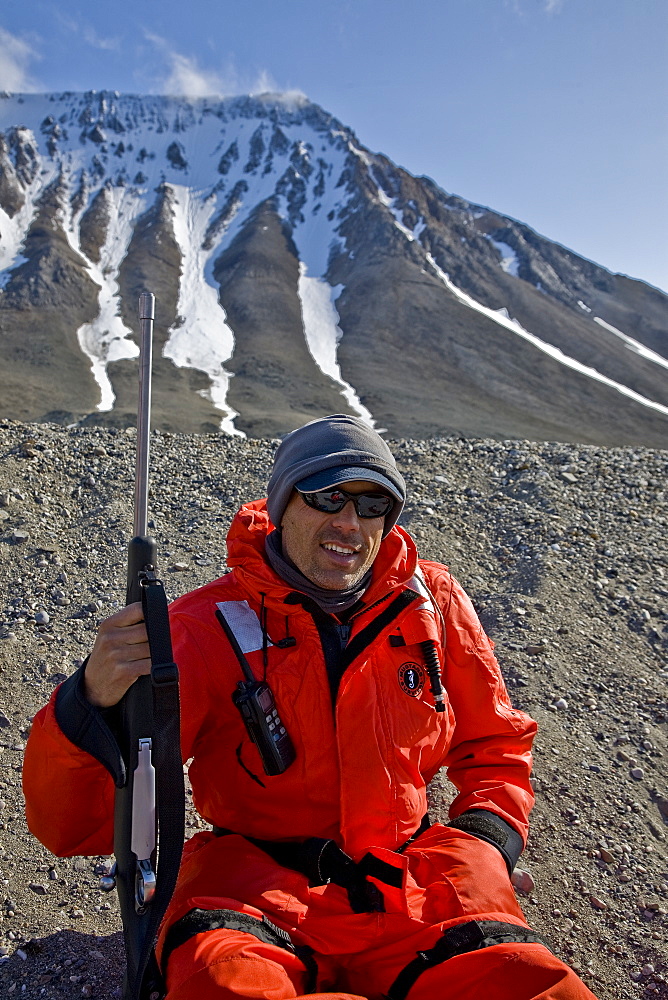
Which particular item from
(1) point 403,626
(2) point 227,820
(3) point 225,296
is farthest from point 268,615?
(3) point 225,296

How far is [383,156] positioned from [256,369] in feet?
295

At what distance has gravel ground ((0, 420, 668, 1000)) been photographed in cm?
355

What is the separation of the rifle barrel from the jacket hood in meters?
0.69

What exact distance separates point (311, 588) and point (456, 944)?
1389mm

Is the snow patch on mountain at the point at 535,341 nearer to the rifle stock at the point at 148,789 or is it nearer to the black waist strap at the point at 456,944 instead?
the black waist strap at the point at 456,944

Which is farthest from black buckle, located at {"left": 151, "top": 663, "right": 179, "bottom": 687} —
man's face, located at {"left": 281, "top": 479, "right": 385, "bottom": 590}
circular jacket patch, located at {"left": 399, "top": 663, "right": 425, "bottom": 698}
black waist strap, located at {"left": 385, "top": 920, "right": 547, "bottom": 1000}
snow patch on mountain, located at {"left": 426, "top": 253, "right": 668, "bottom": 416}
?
snow patch on mountain, located at {"left": 426, "top": 253, "right": 668, "bottom": 416}

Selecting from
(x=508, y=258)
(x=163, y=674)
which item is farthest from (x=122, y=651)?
(x=508, y=258)

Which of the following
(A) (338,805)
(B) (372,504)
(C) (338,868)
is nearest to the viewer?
(C) (338,868)

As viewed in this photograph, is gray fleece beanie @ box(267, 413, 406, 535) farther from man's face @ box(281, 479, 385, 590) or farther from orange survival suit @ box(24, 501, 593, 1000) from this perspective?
orange survival suit @ box(24, 501, 593, 1000)

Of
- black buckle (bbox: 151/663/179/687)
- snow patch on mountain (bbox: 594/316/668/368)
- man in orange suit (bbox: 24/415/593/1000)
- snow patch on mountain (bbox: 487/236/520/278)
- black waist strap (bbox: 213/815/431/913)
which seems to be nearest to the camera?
black buckle (bbox: 151/663/179/687)

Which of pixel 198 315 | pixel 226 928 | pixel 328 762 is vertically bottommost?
pixel 226 928

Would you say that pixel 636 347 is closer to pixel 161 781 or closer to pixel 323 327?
pixel 323 327

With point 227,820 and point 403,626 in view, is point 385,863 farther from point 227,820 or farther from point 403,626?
point 403,626

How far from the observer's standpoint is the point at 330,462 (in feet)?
9.47
